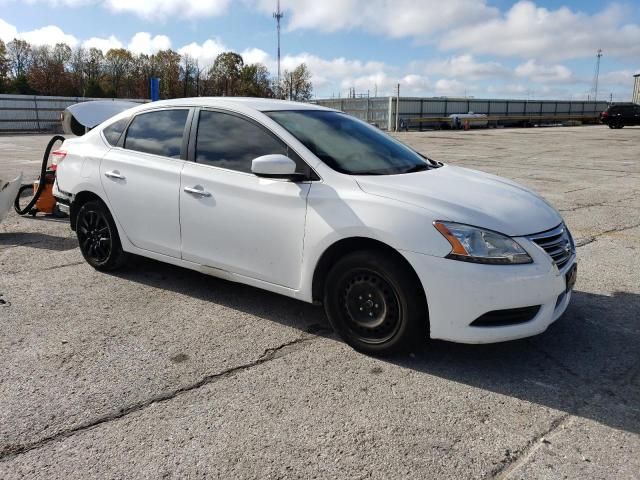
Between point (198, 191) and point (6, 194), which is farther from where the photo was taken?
point (6, 194)

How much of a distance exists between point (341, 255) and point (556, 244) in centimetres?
134

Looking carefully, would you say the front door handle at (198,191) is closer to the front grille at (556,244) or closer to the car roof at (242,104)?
the car roof at (242,104)

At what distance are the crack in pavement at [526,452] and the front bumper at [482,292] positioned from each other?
1.84 feet

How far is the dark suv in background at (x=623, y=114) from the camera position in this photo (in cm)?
3881

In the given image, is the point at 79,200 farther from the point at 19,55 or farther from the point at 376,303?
the point at 19,55

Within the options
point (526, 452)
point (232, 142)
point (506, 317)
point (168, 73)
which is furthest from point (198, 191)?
point (168, 73)

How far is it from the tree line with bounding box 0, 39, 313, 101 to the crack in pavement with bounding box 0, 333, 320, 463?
62928 mm

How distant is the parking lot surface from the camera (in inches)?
98.9

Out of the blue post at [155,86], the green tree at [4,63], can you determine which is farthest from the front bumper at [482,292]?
the green tree at [4,63]

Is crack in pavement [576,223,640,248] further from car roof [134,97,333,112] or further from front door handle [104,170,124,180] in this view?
front door handle [104,170,124,180]

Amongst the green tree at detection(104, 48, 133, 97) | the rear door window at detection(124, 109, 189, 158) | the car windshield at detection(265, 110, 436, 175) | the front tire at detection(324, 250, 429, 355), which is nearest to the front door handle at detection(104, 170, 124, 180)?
the rear door window at detection(124, 109, 189, 158)

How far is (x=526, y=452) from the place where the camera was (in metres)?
2.58

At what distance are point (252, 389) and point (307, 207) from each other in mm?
1199

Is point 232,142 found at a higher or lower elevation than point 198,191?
higher
